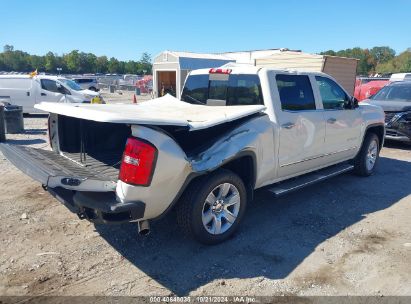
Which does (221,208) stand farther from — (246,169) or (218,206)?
(246,169)

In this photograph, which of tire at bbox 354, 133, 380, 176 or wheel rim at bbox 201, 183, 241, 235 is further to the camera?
tire at bbox 354, 133, 380, 176

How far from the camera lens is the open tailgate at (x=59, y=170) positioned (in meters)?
2.96

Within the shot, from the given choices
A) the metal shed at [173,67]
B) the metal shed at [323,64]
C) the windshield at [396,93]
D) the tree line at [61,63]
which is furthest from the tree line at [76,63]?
the windshield at [396,93]

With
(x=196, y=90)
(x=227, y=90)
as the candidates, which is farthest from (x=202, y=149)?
(x=196, y=90)

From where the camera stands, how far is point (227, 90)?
4.73 meters

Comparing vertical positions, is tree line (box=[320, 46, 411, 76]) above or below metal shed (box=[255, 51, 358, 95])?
above

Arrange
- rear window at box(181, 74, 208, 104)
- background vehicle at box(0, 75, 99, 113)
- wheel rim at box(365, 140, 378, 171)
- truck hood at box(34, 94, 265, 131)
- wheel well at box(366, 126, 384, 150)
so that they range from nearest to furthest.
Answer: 1. truck hood at box(34, 94, 265, 131)
2. rear window at box(181, 74, 208, 104)
3. wheel rim at box(365, 140, 378, 171)
4. wheel well at box(366, 126, 384, 150)
5. background vehicle at box(0, 75, 99, 113)

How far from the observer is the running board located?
14.4 feet

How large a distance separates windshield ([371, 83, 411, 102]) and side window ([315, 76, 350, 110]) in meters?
5.63

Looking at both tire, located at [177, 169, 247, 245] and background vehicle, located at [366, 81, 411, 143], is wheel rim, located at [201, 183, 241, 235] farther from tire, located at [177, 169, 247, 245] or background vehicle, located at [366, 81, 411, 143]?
background vehicle, located at [366, 81, 411, 143]

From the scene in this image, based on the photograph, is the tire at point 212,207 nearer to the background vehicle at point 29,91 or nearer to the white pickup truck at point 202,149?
the white pickup truck at point 202,149

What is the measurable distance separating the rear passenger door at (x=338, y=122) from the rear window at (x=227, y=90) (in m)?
1.25

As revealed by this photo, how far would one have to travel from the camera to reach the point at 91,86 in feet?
109

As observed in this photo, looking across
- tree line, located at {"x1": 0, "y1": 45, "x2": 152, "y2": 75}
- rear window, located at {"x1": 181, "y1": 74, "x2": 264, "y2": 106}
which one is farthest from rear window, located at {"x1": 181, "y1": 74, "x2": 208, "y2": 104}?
tree line, located at {"x1": 0, "y1": 45, "x2": 152, "y2": 75}
